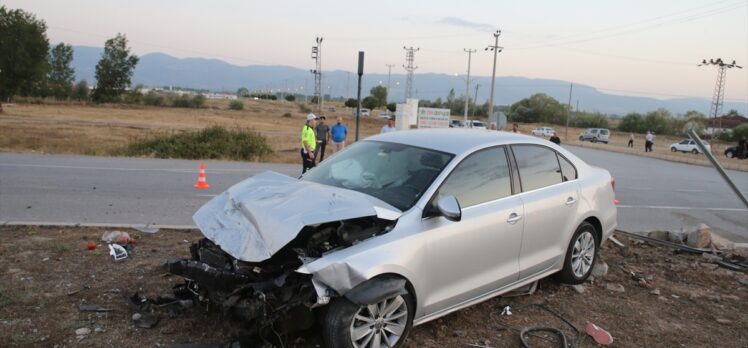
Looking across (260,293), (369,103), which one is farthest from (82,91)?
(260,293)

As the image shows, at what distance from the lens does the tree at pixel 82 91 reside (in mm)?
93281

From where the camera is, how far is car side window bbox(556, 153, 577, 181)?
212 inches

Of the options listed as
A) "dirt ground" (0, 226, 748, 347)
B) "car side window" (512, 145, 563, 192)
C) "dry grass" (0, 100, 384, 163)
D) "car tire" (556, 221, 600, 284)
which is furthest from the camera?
"dry grass" (0, 100, 384, 163)

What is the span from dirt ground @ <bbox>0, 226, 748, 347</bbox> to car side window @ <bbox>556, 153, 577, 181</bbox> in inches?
42.4

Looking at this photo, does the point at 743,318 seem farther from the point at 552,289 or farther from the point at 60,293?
the point at 60,293

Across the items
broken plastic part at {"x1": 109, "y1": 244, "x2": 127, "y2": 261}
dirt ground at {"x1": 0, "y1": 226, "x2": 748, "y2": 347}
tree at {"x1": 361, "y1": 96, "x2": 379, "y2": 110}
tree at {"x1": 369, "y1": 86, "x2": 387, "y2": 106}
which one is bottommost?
dirt ground at {"x1": 0, "y1": 226, "x2": 748, "y2": 347}

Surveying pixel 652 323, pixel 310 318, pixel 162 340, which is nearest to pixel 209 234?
pixel 162 340

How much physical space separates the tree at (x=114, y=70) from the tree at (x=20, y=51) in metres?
30.9

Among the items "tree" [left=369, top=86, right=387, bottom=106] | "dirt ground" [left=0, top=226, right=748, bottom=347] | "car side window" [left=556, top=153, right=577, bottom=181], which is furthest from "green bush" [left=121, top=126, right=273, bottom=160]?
"tree" [left=369, top=86, right=387, bottom=106]

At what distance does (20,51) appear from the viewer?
2450 inches

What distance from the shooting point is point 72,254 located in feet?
18.2

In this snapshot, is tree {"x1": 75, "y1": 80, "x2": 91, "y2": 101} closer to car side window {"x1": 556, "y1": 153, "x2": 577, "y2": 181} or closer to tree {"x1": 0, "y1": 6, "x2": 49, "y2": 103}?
tree {"x1": 0, "y1": 6, "x2": 49, "y2": 103}

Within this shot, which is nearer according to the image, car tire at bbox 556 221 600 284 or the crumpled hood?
the crumpled hood

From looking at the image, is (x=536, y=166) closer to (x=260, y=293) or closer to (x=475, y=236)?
(x=475, y=236)
